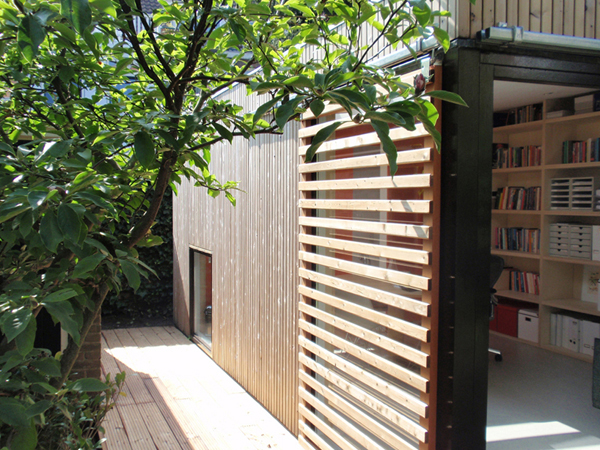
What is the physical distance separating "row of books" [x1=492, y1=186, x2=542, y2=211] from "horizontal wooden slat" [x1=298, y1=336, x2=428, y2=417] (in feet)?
11.2

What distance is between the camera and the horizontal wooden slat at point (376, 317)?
8.73 feet

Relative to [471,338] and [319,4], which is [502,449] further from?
[319,4]

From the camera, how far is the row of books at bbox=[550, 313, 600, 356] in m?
5.06

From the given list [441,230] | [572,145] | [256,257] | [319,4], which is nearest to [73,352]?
[319,4]

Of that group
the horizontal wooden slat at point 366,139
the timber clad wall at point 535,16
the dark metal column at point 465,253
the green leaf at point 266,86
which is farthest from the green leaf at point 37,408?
the timber clad wall at point 535,16

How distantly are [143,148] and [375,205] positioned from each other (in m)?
2.01

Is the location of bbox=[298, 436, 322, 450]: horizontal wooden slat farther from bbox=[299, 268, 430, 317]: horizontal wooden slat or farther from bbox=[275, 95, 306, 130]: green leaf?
bbox=[275, 95, 306, 130]: green leaf

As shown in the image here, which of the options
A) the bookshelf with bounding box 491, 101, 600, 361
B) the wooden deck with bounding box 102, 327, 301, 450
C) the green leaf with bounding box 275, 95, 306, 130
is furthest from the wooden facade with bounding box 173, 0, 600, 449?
the bookshelf with bounding box 491, 101, 600, 361

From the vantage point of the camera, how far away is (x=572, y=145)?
213 inches

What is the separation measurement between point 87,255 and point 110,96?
3.44 feet

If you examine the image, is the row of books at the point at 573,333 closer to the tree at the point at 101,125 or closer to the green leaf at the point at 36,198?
the tree at the point at 101,125

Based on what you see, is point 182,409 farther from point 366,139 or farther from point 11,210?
point 11,210

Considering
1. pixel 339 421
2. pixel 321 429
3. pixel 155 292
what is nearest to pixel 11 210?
pixel 339 421

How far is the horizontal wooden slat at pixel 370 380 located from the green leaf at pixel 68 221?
2.16 m
